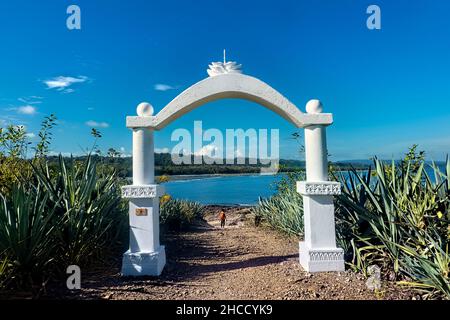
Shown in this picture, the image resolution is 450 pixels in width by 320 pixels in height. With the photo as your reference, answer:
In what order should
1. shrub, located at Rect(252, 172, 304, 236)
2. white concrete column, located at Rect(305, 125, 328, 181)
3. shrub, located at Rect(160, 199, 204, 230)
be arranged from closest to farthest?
1. white concrete column, located at Rect(305, 125, 328, 181)
2. shrub, located at Rect(252, 172, 304, 236)
3. shrub, located at Rect(160, 199, 204, 230)

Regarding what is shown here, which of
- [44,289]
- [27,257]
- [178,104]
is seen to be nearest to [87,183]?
[27,257]

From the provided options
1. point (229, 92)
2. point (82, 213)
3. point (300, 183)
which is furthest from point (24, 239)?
point (300, 183)

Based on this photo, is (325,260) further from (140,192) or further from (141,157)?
(141,157)

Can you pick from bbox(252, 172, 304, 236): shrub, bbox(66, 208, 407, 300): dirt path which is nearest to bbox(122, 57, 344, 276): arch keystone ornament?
bbox(66, 208, 407, 300): dirt path

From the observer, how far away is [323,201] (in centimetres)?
393

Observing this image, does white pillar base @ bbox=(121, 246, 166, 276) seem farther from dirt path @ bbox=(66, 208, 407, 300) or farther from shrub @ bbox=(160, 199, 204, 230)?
shrub @ bbox=(160, 199, 204, 230)

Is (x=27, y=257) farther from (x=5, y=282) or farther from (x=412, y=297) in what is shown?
(x=412, y=297)

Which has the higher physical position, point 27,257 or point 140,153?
point 140,153

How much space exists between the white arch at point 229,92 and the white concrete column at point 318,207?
0.16 m

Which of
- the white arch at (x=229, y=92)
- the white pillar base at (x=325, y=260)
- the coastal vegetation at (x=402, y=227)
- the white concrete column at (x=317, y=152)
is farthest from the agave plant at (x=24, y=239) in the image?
the coastal vegetation at (x=402, y=227)

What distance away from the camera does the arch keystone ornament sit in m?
3.84

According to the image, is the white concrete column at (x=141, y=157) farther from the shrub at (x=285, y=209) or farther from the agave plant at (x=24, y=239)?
the shrub at (x=285, y=209)
